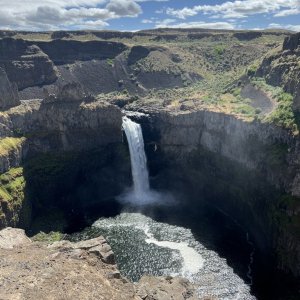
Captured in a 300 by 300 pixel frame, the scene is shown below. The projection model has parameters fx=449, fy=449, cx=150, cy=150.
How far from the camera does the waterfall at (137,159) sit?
411 ft

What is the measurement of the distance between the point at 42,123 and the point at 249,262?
62541mm

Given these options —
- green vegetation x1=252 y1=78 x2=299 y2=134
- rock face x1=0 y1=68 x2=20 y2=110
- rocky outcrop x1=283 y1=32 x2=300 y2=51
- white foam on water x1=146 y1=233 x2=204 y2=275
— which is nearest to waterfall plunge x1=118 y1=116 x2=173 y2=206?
white foam on water x1=146 y1=233 x2=204 y2=275

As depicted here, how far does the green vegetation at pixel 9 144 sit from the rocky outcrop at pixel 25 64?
7464 centimetres

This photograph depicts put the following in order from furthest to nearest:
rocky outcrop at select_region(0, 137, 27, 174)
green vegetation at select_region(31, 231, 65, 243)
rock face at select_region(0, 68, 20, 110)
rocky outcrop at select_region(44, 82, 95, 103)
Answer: rocky outcrop at select_region(44, 82, 95, 103), rock face at select_region(0, 68, 20, 110), rocky outcrop at select_region(0, 137, 27, 174), green vegetation at select_region(31, 231, 65, 243)

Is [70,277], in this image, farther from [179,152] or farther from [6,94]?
[179,152]

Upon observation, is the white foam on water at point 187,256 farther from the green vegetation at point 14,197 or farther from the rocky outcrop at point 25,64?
the rocky outcrop at point 25,64

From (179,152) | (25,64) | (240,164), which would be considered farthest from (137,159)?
(25,64)

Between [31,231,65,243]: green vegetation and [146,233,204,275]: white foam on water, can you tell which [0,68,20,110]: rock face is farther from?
[146,233,204,275]: white foam on water

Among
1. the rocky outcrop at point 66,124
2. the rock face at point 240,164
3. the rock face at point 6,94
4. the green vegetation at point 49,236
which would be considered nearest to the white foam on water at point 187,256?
the rock face at point 240,164

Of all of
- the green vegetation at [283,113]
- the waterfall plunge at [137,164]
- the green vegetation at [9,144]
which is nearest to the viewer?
the green vegetation at [283,113]

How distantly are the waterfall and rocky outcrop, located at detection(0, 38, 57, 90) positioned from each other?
69.8m

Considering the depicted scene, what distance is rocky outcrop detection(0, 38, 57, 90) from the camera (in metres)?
178

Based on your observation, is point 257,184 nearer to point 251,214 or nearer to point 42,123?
point 251,214

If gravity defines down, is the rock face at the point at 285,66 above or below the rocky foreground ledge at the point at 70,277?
above
